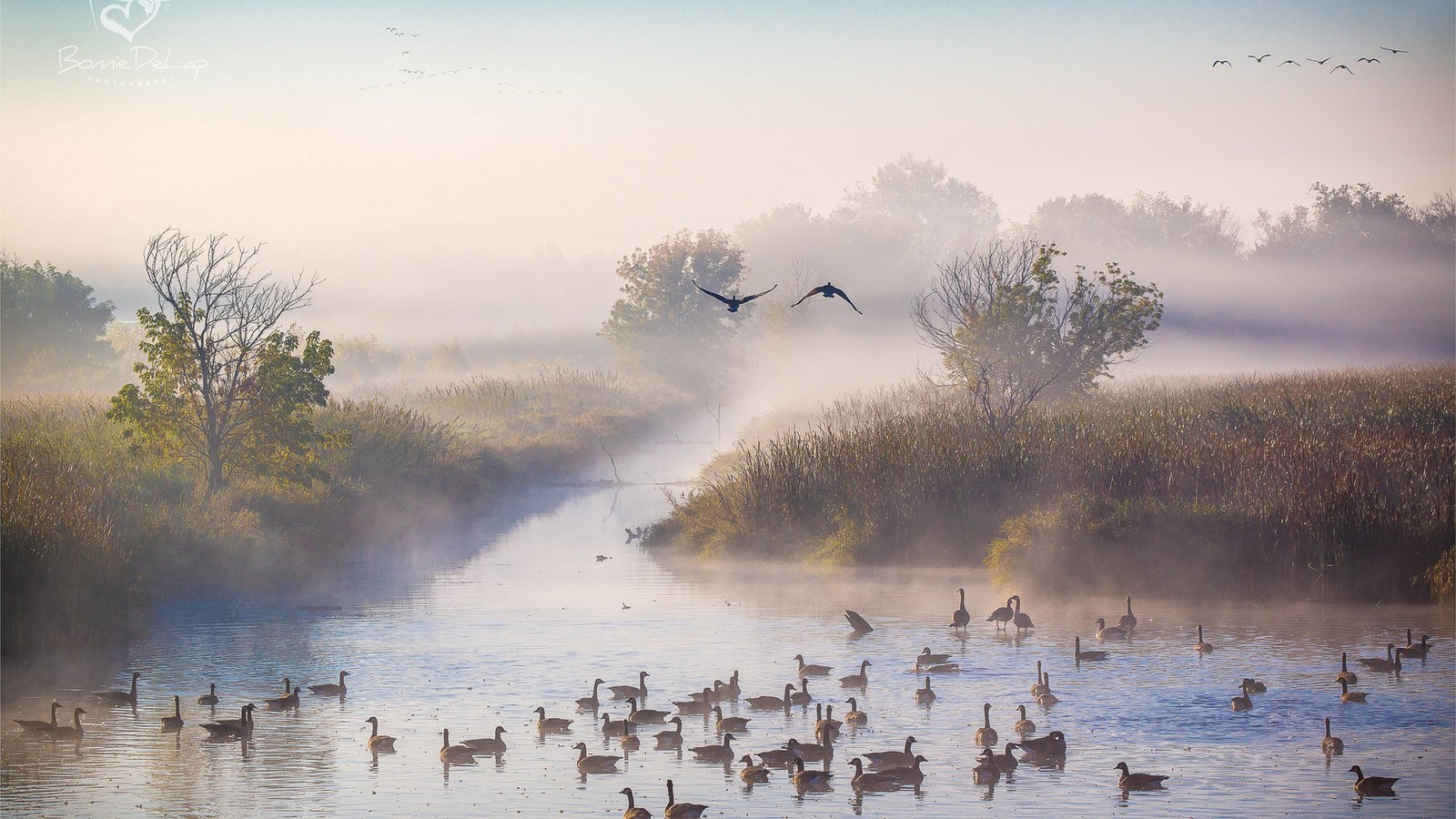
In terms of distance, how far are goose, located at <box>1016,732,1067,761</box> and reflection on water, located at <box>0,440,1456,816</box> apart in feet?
0.43

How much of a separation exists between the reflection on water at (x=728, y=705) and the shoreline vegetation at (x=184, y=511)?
1.75 m

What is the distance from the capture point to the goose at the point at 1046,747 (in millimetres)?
14742

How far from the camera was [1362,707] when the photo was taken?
16.5m

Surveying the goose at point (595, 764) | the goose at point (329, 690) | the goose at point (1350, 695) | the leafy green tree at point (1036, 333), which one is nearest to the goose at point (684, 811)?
the goose at point (595, 764)

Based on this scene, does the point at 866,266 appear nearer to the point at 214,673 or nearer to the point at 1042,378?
the point at 1042,378

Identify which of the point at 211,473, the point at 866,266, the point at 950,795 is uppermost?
the point at 866,266

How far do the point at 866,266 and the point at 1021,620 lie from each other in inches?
4556

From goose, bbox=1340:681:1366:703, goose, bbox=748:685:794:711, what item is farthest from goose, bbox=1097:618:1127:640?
goose, bbox=748:685:794:711

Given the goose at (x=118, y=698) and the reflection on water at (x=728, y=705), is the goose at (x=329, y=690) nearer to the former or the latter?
the reflection on water at (x=728, y=705)

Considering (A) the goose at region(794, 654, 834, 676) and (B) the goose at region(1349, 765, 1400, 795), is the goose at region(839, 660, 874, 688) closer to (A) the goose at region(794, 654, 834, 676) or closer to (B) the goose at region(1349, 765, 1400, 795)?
(A) the goose at region(794, 654, 834, 676)

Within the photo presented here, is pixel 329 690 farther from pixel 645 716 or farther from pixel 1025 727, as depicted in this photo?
pixel 1025 727

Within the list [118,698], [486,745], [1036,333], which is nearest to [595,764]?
[486,745]

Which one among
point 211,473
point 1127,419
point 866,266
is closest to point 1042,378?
point 1127,419

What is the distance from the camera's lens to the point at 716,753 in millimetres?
15375
